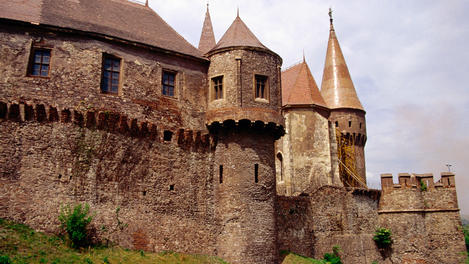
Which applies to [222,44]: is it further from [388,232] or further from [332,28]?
[332,28]

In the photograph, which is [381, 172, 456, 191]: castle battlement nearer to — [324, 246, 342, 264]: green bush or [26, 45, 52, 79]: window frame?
[324, 246, 342, 264]: green bush

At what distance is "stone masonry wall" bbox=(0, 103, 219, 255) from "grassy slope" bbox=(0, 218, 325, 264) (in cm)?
48

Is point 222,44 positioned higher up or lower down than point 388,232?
higher up

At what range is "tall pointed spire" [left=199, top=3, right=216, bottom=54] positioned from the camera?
1188 inches

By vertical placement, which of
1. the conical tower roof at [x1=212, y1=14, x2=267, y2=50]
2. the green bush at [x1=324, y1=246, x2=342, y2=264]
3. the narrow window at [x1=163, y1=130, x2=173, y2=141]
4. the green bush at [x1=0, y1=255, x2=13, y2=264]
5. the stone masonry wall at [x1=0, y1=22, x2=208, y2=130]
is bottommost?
the green bush at [x1=324, y1=246, x2=342, y2=264]

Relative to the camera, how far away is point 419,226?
1251 inches

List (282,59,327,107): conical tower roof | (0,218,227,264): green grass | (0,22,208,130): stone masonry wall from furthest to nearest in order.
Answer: (282,59,327,107): conical tower roof, (0,22,208,130): stone masonry wall, (0,218,227,264): green grass

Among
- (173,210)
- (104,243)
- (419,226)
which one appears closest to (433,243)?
(419,226)

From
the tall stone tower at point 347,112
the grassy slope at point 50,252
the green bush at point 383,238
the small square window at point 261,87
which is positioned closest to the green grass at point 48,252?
the grassy slope at point 50,252

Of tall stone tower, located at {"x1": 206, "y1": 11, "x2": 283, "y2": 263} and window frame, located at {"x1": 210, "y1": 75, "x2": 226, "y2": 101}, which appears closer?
tall stone tower, located at {"x1": 206, "y1": 11, "x2": 283, "y2": 263}

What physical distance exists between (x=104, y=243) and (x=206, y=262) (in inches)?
190

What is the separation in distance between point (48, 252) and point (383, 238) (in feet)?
70.5

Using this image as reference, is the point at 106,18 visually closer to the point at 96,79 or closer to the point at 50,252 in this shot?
the point at 96,79

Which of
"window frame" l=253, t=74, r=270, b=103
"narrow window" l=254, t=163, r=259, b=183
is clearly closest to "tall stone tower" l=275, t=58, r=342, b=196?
"narrow window" l=254, t=163, r=259, b=183
